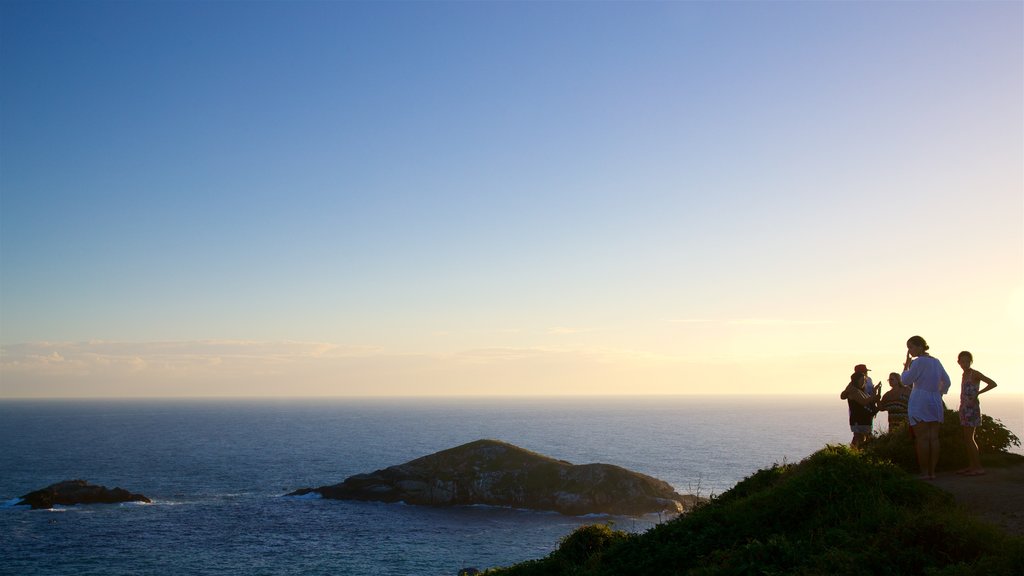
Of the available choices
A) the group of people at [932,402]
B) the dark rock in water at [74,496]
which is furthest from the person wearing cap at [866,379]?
the dark rock in water at [74,496]

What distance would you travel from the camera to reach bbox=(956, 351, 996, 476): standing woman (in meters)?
16.2

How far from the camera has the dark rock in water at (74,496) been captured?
3059 inches

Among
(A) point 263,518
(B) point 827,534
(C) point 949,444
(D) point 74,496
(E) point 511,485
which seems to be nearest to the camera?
(B) point 827,534

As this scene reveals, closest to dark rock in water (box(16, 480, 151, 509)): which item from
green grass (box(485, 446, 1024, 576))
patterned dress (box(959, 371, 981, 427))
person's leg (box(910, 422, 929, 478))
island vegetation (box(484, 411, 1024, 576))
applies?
island vegetation (box(484, 411, 1024, 576))

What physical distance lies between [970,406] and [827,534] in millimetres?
6168

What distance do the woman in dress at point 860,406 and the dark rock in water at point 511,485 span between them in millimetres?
58354

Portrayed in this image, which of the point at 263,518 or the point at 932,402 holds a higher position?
the point at 932,402

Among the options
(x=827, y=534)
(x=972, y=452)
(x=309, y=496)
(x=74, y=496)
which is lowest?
(x=309, y=496)

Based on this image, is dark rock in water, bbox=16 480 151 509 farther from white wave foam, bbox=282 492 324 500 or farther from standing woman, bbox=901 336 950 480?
standing woman, bbox=901 336 950 480

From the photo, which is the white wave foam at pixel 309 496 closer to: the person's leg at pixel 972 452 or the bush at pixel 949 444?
the bush at pixel 949 444

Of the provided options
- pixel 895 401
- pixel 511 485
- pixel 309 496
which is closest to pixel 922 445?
pixel 895 401

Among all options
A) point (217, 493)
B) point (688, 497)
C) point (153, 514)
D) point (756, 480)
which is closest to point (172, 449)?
point (217, 493)

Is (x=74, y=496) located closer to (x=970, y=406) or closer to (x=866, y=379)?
(x=866, y=379)

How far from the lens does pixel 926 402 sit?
16.0m
